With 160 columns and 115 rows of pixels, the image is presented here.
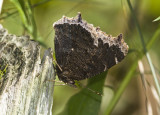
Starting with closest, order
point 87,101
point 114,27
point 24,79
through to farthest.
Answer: point 24,79 → point 87,101 → point 114,27

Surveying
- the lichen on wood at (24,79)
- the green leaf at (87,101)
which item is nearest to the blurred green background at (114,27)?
the green leaf at (87,101)

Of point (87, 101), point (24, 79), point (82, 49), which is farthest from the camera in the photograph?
point (87, 101)

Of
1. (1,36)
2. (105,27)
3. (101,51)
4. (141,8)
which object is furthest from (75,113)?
(141,8)

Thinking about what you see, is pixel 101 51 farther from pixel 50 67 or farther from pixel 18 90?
pixel 18 90

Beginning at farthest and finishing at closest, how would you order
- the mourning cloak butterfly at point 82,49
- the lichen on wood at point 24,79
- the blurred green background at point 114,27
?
the blurred green background at point 114,27
the mourning cloak butterfly at point 82,49
the lichen on wood at point 24,79

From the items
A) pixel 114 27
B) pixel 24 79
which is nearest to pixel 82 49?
pixel 24 79

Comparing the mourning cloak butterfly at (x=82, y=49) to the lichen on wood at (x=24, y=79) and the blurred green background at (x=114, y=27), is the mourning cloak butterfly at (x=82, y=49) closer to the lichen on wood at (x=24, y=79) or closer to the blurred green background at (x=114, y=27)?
the lichen on wood at (x=24, y=79)

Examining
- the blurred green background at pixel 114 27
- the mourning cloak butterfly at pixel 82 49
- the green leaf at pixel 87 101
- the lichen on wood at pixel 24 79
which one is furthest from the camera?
the blurred green background at pixel 114 27

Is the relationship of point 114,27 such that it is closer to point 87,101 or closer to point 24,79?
point 87,101
